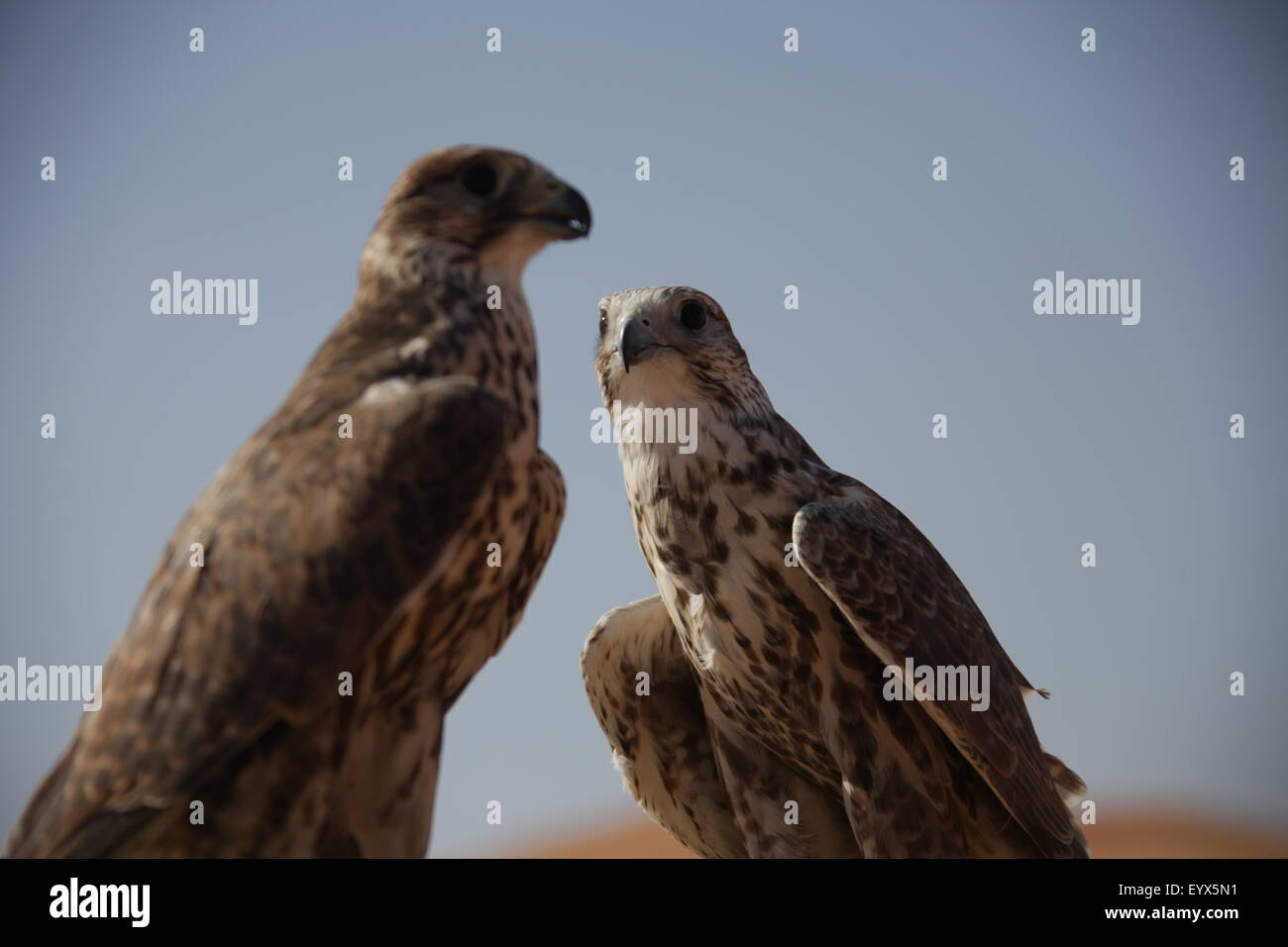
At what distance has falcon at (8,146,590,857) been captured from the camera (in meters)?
2.19

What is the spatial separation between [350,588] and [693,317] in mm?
1488

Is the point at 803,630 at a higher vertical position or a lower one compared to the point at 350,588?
lower

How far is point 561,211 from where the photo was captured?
8.53ft

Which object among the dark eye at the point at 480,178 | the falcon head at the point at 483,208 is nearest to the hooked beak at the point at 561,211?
the falcon head at the point at 483,208

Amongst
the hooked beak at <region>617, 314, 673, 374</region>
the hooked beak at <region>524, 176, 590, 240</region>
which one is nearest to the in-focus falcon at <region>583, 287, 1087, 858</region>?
the hooked beak at <region>617, 314, 673, 374</region>

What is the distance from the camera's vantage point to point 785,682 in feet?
10.3

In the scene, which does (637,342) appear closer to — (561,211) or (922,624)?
(561,211)

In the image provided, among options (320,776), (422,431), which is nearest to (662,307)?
(422,431)

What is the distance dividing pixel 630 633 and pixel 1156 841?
10.2 meters

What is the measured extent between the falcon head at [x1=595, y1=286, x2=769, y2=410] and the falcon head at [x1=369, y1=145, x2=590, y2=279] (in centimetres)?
64

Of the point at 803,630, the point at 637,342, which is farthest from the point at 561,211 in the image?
the point at 803,630

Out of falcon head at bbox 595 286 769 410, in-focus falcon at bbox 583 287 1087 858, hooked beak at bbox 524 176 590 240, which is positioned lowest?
in-focus falcon at bbox 583 287 1087 858

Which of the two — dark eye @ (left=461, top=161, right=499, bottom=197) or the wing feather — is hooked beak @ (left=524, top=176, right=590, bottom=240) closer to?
dark eye @ (left=461, top=161, right=499, bottom=197)
